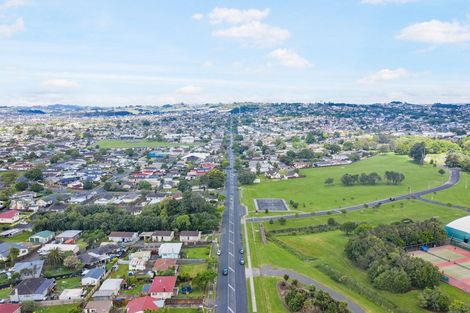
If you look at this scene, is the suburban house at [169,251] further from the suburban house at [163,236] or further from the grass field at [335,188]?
the grass field at [335,188]

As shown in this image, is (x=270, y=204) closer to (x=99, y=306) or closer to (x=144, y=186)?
(x=144, y=186)

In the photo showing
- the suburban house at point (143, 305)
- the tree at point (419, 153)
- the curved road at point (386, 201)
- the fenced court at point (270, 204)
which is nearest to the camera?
the suburban house at point (143, 305)

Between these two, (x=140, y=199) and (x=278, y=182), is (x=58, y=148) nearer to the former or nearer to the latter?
(x=140, y=199)

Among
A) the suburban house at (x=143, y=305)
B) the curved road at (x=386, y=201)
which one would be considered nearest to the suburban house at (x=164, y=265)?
the suburban house at (x=143, y=305)

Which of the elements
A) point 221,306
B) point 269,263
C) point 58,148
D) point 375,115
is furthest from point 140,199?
point 375,115

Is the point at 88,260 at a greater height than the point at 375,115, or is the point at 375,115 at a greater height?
the point at 375,115

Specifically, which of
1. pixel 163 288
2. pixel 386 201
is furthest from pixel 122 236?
pixel 386 201

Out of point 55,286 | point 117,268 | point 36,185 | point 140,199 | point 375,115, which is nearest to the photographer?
point 55,286
